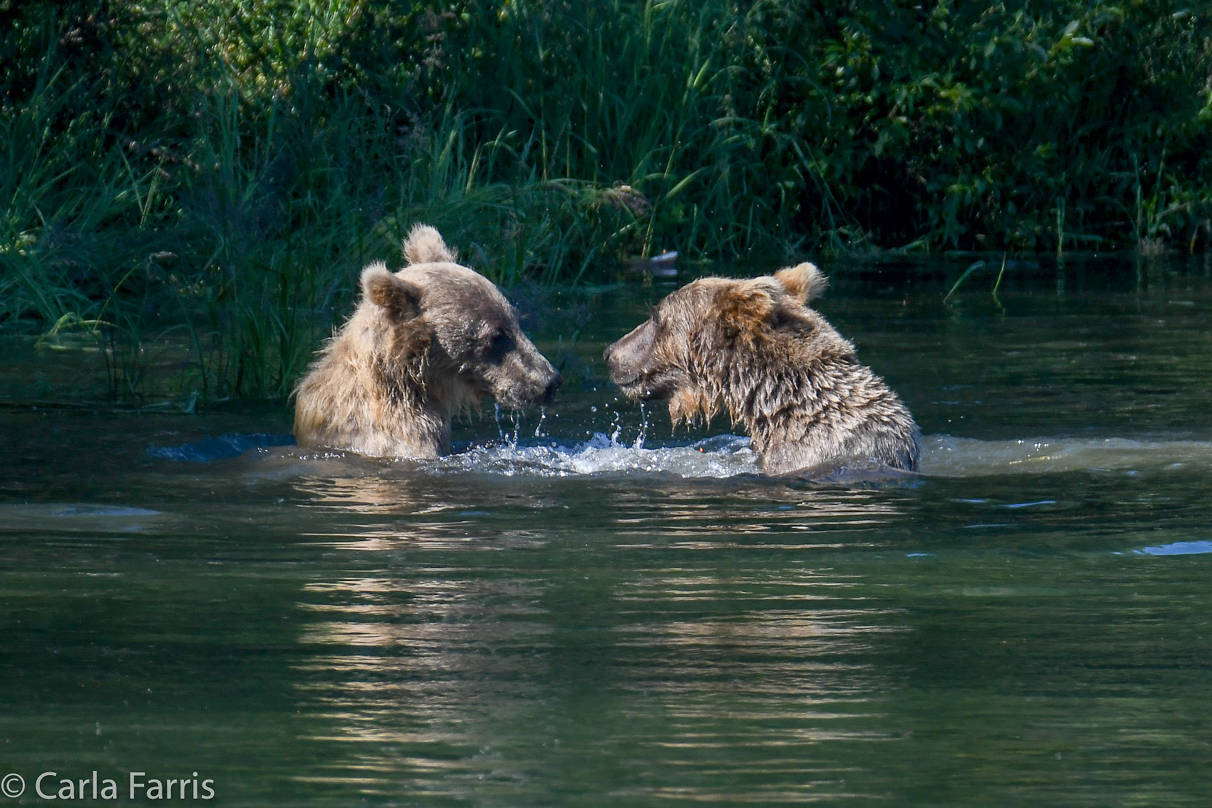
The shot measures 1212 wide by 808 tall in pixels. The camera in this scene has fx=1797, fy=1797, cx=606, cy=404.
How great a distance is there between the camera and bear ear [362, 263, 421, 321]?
322 inches

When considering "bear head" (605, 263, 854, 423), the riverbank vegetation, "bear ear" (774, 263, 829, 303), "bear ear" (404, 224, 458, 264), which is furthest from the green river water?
the riverbank vegetation

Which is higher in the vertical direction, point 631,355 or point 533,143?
point 533,143

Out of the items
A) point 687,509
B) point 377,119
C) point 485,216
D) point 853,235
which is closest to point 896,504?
point 687,509

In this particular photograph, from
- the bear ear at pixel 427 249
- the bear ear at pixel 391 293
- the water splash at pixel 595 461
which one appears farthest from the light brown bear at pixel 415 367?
the bear ear at pixel 427 249

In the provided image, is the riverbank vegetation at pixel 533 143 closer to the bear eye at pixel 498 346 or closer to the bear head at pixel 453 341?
the bear head at pixel 453 341

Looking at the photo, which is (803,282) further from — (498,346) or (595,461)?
(498,346)

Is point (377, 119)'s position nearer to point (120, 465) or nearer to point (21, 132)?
point (21, 132)

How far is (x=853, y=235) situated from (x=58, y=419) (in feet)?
37.0

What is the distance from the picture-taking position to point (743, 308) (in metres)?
8.04

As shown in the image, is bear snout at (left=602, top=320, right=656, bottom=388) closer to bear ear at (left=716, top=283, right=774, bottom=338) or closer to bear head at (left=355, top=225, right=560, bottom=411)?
bear head at (left=355, top=225, right=560, bottom=411)

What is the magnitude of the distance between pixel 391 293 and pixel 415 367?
14.8 inches

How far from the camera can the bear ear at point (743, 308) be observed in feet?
26.1

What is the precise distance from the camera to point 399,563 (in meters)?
5.69

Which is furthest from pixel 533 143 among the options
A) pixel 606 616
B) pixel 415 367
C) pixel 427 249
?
pixel 606 616
